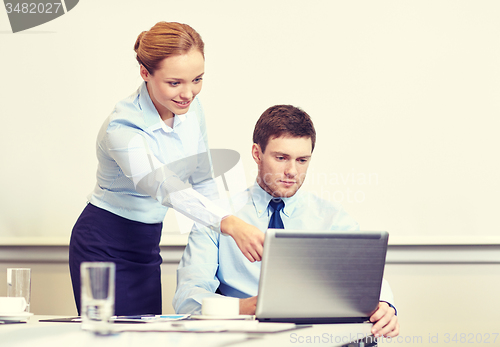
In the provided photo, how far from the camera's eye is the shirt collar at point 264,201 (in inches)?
60.2

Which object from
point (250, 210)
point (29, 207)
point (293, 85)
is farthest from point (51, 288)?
point (293, 85)

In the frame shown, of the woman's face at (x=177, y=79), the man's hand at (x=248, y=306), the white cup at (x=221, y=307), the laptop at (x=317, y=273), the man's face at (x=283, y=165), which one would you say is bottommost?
the man's hand at (x=248, y=306)

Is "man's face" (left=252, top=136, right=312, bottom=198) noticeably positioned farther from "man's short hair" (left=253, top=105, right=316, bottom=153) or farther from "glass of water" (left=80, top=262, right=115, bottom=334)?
"glass of water" (left=80, top=262, right=115, bottom=334)

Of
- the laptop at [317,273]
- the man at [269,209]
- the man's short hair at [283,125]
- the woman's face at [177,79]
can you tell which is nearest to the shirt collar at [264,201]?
the man at [269,209]

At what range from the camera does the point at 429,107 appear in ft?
6.51

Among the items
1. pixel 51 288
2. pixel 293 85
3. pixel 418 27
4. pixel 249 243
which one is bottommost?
pixel 51 288

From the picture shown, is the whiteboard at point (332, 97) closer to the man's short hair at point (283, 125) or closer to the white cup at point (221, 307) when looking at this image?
the man's short hair at point (283, 125)

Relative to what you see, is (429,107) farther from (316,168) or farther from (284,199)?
(284,199)

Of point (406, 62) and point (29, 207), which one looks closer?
point (406, 62)

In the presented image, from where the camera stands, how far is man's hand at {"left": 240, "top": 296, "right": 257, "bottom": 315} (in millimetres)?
1133

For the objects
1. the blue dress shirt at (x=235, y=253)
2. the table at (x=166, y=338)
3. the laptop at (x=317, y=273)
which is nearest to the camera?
the table at (x=166, y=338)

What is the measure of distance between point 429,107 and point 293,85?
1.75 feet

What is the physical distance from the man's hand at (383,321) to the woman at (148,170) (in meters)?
0.40

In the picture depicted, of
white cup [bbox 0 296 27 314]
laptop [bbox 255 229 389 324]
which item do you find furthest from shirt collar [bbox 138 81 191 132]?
laptop [bbox 255 229 389 324]
